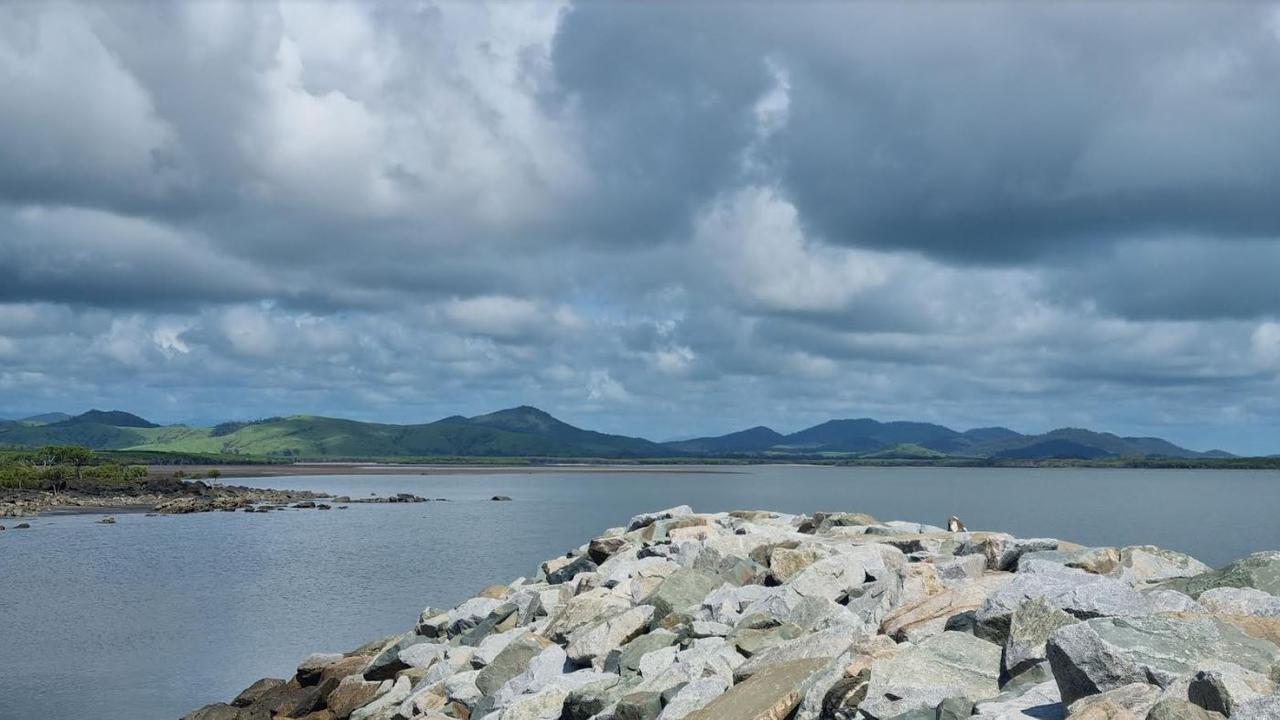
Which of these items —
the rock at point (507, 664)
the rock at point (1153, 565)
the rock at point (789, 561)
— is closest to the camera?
the rock at point (1153, 565)

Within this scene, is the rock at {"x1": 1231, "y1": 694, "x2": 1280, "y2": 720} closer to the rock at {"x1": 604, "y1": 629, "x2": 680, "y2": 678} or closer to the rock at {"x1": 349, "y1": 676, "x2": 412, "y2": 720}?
the rock at {"x1": 604, "y1": 629, "x2": 680, "y2": 678}

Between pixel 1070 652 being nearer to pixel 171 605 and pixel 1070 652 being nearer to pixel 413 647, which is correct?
pixel 413 647

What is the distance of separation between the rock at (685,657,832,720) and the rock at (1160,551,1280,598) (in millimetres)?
6050

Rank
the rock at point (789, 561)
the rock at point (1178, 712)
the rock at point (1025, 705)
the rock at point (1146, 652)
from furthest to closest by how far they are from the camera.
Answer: the rock at point (789, 561)
the rock at point (1025, 705)
the rock at point (1146, 652)
the rock at point (1178, 712)

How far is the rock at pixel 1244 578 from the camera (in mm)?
16109

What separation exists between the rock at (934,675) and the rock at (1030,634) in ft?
1.13

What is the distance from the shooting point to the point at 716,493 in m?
177

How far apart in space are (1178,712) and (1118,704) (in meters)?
0.75

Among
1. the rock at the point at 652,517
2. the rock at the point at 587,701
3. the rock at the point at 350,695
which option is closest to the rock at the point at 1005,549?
the rock at the point at 587,701

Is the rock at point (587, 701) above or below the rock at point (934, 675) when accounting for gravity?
below

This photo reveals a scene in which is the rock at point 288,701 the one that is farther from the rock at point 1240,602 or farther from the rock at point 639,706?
the rock at point 1240,602

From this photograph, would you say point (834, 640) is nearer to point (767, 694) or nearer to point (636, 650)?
point (767, 694)

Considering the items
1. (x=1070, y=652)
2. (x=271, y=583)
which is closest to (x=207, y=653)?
(x=271, y=583)

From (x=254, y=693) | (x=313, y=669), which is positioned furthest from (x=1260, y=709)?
(x=254, y=693)
